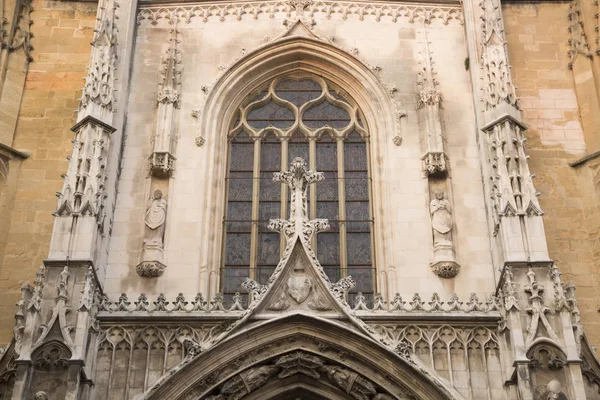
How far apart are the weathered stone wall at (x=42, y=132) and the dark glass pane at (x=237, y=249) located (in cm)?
306

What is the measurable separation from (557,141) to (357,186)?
147 inches

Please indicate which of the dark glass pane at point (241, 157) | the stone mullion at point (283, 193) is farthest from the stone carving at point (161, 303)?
the dark glass pane at point (241, 157)

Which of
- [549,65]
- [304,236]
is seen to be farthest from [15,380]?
[549,65]

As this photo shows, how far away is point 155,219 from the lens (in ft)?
57.5

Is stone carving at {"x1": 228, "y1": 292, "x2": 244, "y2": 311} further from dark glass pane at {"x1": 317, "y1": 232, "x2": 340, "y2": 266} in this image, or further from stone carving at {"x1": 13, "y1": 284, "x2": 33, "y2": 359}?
stone carving at {"x1": 13, "y1": 284, "x2": 33, "y2": 359}

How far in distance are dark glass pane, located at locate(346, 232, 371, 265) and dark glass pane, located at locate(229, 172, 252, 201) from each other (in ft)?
6.34

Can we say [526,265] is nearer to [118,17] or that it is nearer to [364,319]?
[364,319]

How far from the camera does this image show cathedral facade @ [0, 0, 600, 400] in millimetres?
15445

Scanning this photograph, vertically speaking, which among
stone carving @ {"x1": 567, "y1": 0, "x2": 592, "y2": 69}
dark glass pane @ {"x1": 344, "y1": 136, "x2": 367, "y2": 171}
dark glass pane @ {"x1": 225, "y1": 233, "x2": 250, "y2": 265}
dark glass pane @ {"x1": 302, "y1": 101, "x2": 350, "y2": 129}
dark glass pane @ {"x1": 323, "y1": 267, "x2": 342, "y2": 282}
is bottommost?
dark glass pane @ {"x1": 323, "y1": 267, "x2": 342, "y2": 282}

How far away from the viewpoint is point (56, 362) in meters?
14.9

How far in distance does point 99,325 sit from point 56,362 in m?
1.12

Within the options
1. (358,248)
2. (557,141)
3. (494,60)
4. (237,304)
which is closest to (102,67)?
(237,304)

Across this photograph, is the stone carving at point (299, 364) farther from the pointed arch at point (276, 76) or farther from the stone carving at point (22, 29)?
the stone carving at point (22, 29)

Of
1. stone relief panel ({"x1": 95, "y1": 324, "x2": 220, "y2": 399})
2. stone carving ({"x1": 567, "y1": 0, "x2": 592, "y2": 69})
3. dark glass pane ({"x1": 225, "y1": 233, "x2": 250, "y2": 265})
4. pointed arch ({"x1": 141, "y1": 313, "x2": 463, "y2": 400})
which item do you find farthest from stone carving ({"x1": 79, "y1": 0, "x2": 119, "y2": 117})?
stone carving ({"x1": 567, "y1": 0, "x2": 592, "y2": 69})
